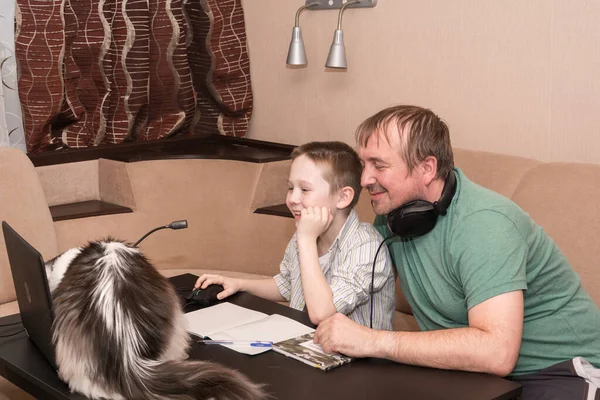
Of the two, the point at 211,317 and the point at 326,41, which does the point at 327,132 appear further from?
the point at 211,317

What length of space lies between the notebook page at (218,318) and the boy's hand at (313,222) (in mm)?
229

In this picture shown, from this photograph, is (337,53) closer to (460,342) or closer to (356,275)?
(356,275)

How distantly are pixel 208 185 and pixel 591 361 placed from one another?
1.91m

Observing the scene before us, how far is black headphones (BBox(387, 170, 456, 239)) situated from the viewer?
170 centimetres

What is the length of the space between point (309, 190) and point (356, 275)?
266 mm

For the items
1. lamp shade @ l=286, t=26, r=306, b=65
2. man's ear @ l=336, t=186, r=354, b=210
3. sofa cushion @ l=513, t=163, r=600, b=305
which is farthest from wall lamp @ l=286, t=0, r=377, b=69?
man's ear @ l=336, t=186, r=354, b=210

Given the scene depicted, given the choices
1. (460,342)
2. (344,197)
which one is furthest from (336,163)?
(460,342)

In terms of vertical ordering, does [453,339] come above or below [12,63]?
below

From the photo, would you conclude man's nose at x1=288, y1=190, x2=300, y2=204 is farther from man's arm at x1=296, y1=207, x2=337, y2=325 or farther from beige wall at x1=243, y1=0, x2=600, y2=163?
beige wall at x1=243, y1=0, x2=600, y2=163

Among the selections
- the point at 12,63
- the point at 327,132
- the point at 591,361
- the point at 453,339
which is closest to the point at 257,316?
the point at 453,339

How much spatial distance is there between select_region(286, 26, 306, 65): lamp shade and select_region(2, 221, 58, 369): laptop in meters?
1.73

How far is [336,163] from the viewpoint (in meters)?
2.01

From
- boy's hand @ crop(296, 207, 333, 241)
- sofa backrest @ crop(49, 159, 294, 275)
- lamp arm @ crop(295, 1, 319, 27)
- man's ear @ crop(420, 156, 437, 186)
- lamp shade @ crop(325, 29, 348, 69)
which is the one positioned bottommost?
sofa backrest @ crop(49, 159, 294, 275)

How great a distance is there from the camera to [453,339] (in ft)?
4.94
